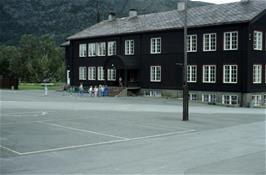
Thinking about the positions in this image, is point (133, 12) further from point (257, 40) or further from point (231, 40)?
point (257, 40)

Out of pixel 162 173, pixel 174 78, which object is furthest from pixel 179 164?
pixel 174 78

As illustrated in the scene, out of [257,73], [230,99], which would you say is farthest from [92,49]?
[257,73]

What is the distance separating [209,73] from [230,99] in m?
3.44

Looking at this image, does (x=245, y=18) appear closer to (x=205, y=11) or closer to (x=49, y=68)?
(x=205, y=11)

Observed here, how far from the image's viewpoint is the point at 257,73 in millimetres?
41594

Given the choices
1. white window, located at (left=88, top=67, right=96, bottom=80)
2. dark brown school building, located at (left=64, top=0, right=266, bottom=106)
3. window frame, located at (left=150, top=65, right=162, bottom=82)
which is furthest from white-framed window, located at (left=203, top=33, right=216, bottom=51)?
white window, located at (left=88, top=67, right=96, bottom=80)

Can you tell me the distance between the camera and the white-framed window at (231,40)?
4072 cm

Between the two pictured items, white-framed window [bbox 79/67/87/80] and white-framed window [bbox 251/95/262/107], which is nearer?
white-framed window [bbox 251/95/262/107]

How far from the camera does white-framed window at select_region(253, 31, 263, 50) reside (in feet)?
135

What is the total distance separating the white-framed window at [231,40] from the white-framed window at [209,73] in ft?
7.75

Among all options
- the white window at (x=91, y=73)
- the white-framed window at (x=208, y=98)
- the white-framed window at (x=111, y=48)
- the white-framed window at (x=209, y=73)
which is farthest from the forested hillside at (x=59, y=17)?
the white-framed window at (x=208, y=98)

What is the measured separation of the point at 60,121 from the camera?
24156 mm

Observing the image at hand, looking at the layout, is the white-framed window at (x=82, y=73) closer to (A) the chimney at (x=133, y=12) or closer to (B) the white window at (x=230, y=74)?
(A) the chimney at (x=133, y=12)

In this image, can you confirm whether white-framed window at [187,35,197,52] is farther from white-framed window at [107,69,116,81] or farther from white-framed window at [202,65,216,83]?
white-framed window at [107,69,116,81]
